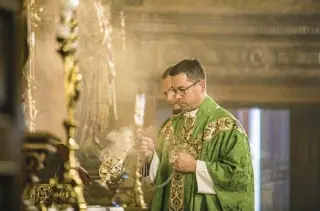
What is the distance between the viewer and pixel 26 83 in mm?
3729

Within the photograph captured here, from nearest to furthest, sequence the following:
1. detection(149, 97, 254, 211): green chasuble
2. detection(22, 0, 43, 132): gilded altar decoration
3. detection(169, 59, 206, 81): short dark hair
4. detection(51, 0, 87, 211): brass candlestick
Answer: detection(51, 0, 87, 211): brass candlestick
detection(149, 97, 254, 211): green chasuble
detection(22, 0, 43, 132): gilded altar decoration
detection(169, 59, 206, 81): short dark hair

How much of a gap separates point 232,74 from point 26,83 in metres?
1.21

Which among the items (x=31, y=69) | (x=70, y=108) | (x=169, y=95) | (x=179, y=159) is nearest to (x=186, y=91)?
(x=169, y=95)

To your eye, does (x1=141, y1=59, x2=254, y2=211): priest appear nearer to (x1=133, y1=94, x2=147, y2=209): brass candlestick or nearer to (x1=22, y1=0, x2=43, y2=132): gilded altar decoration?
(x1=133, y1=94, x2=147, y2=209): brass candlestick

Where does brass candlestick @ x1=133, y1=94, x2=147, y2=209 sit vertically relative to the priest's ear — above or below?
below

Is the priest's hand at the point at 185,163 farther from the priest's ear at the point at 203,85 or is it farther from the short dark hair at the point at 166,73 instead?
the short dark hair at the point at 166,73

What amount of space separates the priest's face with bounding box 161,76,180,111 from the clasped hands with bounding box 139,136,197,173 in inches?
9.2

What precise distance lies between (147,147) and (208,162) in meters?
0.37

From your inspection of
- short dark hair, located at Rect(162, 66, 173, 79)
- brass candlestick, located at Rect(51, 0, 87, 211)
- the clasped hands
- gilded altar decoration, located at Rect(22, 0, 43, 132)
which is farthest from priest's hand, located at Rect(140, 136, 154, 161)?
brass candlestick, located at Rect(51, 0, 87, 211)

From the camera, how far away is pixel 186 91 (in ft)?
12.1

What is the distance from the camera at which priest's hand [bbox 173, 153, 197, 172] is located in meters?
3.58

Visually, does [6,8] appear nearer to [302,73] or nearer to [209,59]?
[209,59]

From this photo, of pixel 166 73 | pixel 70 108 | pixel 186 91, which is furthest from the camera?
pixel 166 73

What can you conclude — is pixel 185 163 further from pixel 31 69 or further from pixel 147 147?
pixel 31 69
